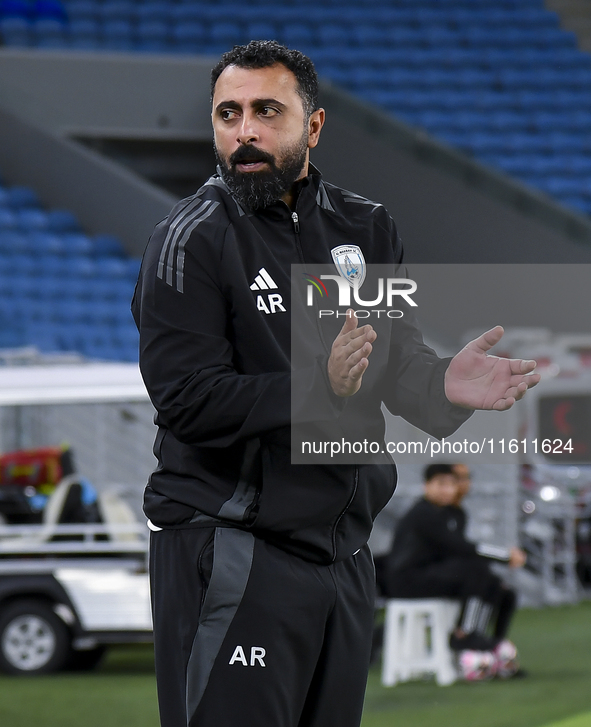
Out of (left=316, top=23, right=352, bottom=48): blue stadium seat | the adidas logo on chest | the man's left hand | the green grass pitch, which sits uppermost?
(left=316, top=23, right=352, bottom=48): blue stadium seat

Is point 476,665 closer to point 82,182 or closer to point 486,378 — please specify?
point 486,378

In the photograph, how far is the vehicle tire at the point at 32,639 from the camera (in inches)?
231

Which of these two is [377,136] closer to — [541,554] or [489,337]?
[541,554]

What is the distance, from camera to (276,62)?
5.62ft

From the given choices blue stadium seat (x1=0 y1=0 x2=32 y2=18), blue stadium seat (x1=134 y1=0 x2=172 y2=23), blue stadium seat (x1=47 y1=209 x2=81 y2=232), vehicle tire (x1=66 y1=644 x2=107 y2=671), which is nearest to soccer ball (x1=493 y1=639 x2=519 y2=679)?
vehicle tire (x1=66 y1=644 x2=107 y2=671)

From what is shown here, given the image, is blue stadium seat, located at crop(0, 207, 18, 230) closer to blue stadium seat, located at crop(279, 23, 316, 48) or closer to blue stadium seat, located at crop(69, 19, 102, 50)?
blue stadium seat, located at crop(69, 19, 102, 50)

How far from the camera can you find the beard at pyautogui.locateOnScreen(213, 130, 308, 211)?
1698 mm

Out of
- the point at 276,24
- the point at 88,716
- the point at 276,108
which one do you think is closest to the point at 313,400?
the point at 276,108

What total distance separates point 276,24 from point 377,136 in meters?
3.26

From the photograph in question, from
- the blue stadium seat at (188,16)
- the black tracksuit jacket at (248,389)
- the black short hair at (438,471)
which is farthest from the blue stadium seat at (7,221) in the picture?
the black tracksuit jacket at (248,389)

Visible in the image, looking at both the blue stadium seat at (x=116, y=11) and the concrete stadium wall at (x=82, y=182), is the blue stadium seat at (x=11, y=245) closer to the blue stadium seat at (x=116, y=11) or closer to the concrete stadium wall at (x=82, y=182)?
the concrete stadium wall at (x=82, y=182)

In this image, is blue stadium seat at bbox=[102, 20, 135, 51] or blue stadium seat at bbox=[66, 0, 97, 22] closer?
blue stadium seat at bbox=[102, 20, 135, 51]

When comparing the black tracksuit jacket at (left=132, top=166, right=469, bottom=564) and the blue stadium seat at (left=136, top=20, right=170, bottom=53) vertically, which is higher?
the blue stadium seat at (left=136, top=20, right=170, bottom=53)

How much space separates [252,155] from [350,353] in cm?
36
